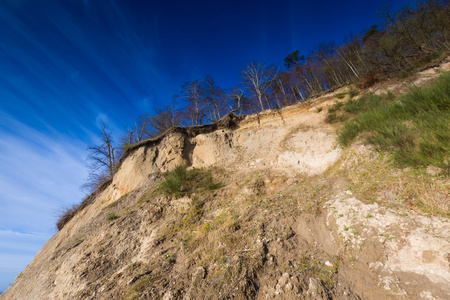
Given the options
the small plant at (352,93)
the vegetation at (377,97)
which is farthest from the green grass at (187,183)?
the small plant at (352,93)

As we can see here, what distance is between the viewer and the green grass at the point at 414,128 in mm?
3898

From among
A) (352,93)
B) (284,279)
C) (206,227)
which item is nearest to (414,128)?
(284,279)

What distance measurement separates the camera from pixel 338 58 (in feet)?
68.2

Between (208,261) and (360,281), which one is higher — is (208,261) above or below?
above

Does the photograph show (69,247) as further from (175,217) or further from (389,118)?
(389,118)

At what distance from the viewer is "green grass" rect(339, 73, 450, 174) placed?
153 inches

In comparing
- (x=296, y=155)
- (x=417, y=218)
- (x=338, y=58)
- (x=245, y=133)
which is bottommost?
(x=417, y=218)

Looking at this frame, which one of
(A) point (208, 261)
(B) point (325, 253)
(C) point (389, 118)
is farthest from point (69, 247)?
(C) point (389, 118)

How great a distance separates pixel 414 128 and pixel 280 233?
178 inches

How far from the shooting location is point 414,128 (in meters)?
4.82

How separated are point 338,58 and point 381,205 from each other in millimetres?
22676

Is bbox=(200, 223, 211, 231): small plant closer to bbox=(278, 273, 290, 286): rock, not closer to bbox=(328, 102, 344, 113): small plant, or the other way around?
bbox=(278, 273, 290, 286): rock

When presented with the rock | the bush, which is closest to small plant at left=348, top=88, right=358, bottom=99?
the rock

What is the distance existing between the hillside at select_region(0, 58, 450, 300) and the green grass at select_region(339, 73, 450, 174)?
319 mm
